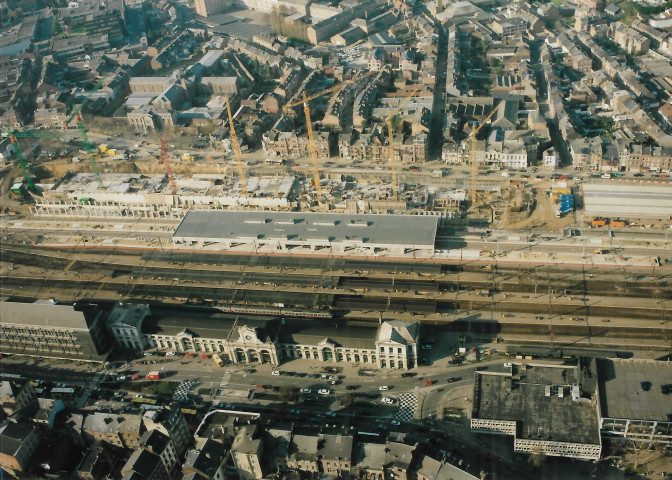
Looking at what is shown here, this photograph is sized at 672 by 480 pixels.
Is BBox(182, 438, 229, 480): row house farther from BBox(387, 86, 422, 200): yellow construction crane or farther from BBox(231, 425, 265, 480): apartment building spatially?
BBox(387, 86, 422, 200): yellow construction crane

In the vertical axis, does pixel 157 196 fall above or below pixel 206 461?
below

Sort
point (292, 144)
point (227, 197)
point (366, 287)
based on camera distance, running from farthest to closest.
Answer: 1. point (292, 144)
2. point (227, 197)
3. point (366, 287)

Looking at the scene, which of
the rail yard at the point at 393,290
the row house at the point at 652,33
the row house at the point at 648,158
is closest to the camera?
the rail yard at the point at 393,290

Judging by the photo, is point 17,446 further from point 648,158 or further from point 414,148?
point 648,158

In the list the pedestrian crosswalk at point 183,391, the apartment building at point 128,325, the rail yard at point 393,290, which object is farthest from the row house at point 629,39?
the pedestrian crosswalk at point 183,391

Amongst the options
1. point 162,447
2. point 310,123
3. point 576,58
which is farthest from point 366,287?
point 576,58

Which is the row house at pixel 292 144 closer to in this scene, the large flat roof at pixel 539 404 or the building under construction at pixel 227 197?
the building under construction at pixel 227 197
